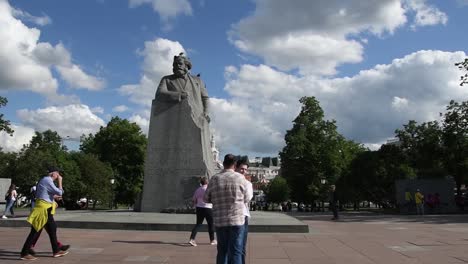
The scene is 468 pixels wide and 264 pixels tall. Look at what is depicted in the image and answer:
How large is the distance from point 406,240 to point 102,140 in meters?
53.0

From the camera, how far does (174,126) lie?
18078 millimetres

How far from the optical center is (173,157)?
17.8 m

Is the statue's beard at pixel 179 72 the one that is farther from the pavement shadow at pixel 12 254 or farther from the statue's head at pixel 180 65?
the pavement shadow at pixel 12 254

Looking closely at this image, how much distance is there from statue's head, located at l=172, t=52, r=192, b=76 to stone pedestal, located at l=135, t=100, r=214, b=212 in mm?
1477

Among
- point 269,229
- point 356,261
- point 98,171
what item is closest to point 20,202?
point 98,171

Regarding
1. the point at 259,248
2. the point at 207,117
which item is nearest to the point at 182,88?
the point at 207,117

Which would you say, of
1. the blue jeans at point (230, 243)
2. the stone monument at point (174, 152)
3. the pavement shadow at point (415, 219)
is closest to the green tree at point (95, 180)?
the pavement shadow at point (415, 219)

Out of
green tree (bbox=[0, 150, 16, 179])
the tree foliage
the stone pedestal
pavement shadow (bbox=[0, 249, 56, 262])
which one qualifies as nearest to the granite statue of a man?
the stone pedestal

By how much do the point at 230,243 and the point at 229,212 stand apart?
387 millimetres

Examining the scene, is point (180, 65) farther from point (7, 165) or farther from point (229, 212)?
point (7, 165)

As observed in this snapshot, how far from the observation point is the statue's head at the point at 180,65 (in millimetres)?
18828

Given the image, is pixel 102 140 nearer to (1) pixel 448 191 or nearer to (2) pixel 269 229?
(1) pixel 448 191

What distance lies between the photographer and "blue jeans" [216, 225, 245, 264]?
570cm

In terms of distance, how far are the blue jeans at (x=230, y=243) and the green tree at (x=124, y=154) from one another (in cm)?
5301
